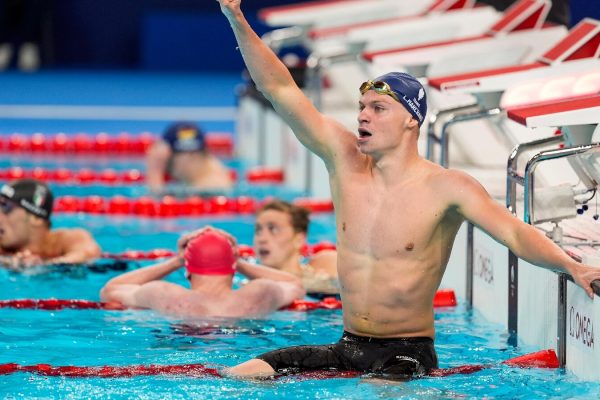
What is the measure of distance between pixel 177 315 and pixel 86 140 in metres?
7.85

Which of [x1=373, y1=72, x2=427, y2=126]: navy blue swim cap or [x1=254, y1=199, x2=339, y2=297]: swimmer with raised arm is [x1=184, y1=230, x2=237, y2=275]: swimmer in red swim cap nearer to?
[x1=254, y1=199, x2=339, y2=297]: swimmer with raised arm

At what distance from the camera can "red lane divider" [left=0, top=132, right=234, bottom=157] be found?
13859 mm

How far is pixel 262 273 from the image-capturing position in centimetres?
689

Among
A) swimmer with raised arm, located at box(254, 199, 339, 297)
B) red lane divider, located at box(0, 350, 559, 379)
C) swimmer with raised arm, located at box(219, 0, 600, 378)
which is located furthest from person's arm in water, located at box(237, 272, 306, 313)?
swimmer with raised arm, located at box(219, 0, 600, 378)

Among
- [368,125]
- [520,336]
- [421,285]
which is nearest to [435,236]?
[421,285]

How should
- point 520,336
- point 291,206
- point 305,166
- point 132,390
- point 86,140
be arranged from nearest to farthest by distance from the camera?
point 132,390 < point 520,336 < point 291,206 < point 305,166 < point 86,140

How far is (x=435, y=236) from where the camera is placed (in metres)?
5.13

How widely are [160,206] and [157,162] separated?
2.72ft

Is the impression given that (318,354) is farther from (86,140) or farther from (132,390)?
(86,140)

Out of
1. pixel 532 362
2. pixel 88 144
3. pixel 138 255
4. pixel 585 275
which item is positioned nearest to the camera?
pixel 585 275

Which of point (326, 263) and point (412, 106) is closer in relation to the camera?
point (412, 106)

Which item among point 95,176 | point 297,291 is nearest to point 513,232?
point 297,291

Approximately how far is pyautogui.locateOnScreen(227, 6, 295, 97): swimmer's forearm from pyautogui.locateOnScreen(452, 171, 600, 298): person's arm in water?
764 millimetres

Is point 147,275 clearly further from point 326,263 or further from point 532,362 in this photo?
point 532,362
